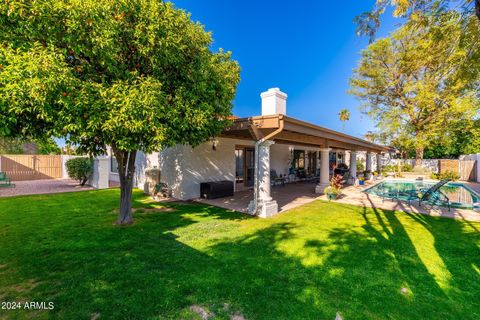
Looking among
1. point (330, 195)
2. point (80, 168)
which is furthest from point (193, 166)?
point (80, 168)

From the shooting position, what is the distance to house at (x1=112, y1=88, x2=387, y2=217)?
701cm

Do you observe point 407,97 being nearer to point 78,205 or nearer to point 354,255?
point 354,255

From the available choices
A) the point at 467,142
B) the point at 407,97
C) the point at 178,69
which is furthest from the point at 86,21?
the point at 467,142

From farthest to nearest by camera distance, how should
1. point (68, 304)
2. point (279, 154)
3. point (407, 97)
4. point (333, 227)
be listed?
point (407, 97)
point (279, 154)
point (333, 227)
point (68, 304)

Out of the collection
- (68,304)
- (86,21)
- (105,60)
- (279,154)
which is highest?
(86,21)

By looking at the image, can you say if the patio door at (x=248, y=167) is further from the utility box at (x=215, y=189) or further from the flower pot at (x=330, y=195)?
the flower pot at (x=330, y=195)

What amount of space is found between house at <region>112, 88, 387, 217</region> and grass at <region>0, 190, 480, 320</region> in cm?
167

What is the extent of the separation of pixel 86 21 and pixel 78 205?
7.19 metres

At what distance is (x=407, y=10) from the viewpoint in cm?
498

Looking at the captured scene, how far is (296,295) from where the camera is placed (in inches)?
A: 119

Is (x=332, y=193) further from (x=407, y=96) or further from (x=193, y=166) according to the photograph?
(x=407, y=96)

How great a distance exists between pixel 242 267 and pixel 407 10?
6.61 m

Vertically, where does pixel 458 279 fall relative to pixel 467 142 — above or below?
below

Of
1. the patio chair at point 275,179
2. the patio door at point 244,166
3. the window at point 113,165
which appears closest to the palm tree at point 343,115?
the patio chair at point 275,179
